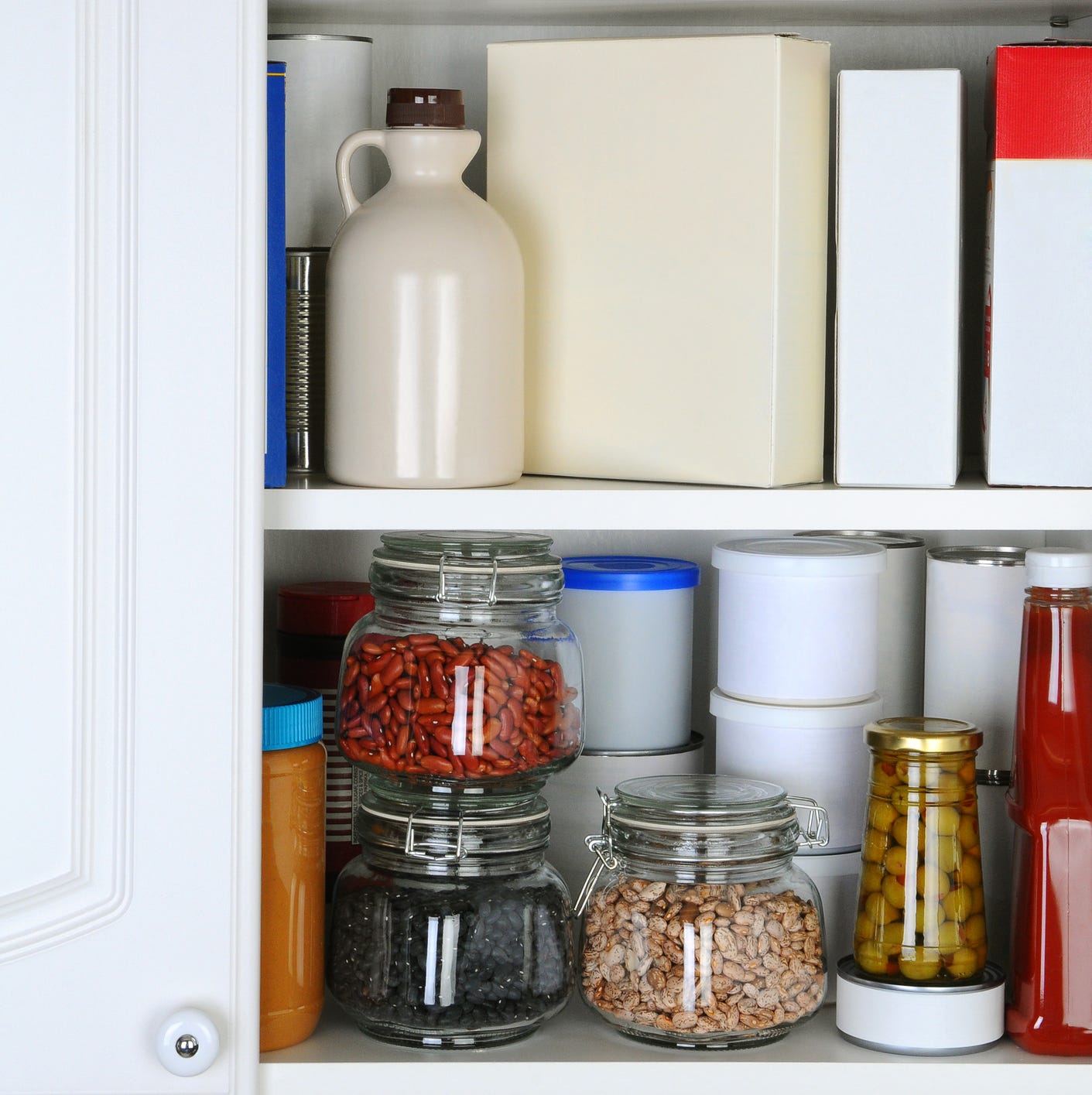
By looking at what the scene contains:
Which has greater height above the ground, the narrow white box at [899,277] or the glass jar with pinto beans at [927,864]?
the narrow white box at [899,277]

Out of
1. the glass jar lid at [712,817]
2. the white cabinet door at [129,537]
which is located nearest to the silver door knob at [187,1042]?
the white cabinet door at [129,537]

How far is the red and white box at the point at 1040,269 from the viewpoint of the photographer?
786 mm

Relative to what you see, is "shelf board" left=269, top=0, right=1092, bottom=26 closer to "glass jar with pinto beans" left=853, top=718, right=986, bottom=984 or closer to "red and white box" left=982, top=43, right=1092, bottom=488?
"red and white box" left=982, top=43, right=1092, bottom=488

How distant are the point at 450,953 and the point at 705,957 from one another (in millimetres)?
151

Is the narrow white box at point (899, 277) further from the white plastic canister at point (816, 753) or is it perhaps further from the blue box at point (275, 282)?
the blue box at point (275, 282)

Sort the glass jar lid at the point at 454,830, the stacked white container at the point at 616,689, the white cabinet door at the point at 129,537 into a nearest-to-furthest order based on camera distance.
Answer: the white cabinet door at the point at 129,537 → the glass jar lid at the point at 454,830 → the stacked white container at the point at 616,689

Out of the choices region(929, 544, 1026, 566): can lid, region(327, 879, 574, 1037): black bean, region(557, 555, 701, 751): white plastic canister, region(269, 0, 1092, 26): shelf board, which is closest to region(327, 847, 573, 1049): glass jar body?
region(327, 879, 574, 1037): black bean

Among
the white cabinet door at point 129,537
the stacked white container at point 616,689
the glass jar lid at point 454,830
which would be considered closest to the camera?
the white cabinet door at point 129,537

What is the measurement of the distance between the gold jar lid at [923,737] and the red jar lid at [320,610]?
14.2 inches

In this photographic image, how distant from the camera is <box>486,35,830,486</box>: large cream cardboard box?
80 centimetres

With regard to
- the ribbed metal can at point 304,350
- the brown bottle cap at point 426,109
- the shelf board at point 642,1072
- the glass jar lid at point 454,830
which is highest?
Result: the brown bottle cap at point 426,109

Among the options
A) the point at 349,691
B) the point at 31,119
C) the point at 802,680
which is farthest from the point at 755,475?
the point at 31,119

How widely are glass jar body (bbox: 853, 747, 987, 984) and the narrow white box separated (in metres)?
0.18

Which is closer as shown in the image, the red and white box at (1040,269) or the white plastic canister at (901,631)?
the red and white box at (1040,269)
